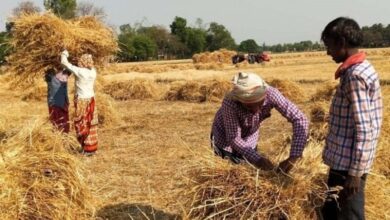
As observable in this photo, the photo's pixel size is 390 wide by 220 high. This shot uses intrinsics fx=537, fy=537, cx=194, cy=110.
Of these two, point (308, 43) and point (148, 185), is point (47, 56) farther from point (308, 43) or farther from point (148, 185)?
point (308, 43)

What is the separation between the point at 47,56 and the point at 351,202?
601 centimetres

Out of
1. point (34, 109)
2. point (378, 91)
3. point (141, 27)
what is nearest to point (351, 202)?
point (378, 91)

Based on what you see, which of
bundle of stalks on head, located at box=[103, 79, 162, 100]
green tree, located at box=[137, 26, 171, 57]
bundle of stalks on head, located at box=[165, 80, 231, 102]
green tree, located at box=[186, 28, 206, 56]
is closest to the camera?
bundle of stalks on head, located at box=[165, 80, 231, 102]

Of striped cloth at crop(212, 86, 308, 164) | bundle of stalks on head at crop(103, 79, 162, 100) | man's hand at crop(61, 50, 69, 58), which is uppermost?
man's hand at crop(61, 50, 69, 58)

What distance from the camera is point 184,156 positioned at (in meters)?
7.59

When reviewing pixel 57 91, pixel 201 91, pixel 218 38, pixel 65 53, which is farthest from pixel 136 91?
pixel 218 38

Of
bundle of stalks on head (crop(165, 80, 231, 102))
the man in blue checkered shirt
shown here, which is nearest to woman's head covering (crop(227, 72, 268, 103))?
the man in blue checkered shirt

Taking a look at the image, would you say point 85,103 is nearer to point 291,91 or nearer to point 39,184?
point 39,184

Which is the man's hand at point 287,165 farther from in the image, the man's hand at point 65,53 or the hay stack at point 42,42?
the hay stack at point 42,42

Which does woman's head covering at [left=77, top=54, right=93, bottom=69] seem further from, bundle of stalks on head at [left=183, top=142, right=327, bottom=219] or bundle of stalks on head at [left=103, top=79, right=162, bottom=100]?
bundle of stalks on head at [left=103, top=79, right=162, bottom=100]

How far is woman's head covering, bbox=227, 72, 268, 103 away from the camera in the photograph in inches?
144

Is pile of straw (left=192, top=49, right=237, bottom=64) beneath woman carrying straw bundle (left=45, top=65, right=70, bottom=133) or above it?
beneath

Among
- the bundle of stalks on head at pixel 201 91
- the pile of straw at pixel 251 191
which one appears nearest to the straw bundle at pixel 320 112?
the pile of straw at pixel 251 191

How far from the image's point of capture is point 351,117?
3098 mm
